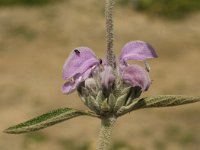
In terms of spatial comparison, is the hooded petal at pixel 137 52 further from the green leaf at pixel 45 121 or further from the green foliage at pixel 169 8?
the green foliage at pixel 169 8

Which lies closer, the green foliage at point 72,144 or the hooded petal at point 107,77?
the hooded petal at point 107,77

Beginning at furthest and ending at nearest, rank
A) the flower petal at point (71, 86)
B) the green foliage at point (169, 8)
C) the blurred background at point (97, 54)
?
the green foliage at point (169, 8) < the blurred background at point (97, 54) < the flower petal at point (71, 86)

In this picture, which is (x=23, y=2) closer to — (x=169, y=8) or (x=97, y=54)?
(x=169, y=8)

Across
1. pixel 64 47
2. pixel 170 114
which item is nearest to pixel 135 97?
pixel 170 114

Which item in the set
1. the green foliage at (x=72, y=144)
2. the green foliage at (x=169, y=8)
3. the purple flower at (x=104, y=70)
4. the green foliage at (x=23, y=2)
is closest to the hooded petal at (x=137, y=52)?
the purple flower at (x=104, y=70)

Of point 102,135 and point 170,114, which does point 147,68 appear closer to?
point 102,135
